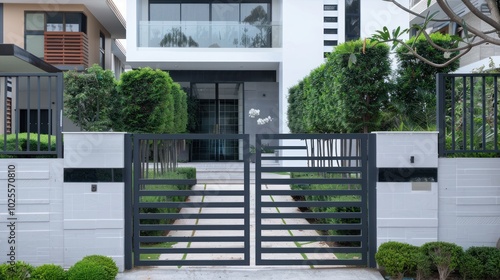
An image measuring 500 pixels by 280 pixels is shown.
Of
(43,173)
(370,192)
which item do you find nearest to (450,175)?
(370,192)

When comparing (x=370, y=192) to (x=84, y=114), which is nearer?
(x=370, y=192)

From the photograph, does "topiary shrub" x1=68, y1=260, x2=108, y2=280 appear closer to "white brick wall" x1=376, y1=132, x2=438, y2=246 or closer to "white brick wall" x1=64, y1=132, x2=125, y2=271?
"white brick wall" x1=64, y1=132, x2=125, y2=271

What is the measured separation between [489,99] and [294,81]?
13.8 m

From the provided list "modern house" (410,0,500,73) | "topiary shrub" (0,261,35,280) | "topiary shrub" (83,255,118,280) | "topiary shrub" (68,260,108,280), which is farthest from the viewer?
"modern house" (410,0,500,73)

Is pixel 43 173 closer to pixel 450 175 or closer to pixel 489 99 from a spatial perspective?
pixel 450 175

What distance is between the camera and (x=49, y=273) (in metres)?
6.25

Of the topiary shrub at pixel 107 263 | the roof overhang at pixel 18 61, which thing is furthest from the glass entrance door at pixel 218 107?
the topiary shrub at pixel 107 263

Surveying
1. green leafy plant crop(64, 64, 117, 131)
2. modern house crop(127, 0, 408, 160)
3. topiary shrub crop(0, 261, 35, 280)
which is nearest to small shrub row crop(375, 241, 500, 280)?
topiary shrub crop(0, 261, 35, 280)

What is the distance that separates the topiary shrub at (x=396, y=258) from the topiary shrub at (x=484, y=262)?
64cm

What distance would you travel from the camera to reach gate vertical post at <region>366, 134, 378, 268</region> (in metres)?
7.07

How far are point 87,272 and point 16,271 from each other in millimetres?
892

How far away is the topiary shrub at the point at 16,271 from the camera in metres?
6.30

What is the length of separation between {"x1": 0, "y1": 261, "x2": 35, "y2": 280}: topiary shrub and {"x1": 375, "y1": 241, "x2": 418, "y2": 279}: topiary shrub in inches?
168

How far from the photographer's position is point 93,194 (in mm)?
6906
